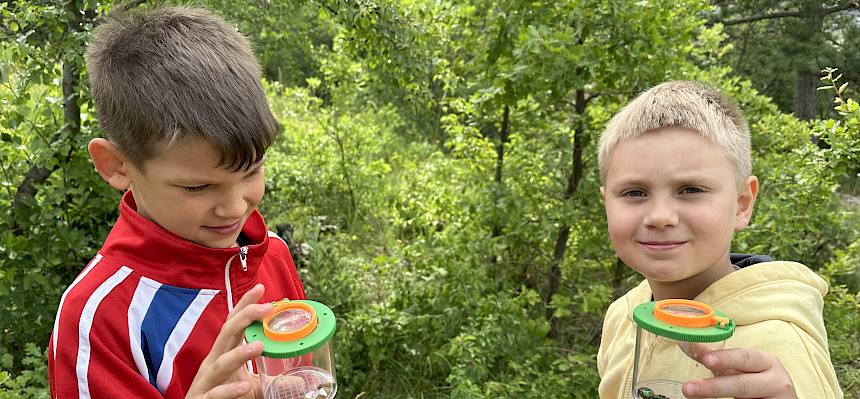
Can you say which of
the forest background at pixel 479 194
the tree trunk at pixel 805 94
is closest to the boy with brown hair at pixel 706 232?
the forest background at pixel 479 194

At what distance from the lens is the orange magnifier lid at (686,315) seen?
114 cm

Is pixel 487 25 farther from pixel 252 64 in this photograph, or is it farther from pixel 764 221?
pixel 252 64

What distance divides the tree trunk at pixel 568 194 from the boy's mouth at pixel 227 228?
95.2 inches

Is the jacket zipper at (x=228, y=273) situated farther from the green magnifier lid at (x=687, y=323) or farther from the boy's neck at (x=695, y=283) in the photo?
the boy's neck at (x=695, y=283)

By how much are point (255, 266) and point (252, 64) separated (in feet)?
1.87

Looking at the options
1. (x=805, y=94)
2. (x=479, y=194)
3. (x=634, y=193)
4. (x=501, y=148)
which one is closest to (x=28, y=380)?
(x=479, y=194)

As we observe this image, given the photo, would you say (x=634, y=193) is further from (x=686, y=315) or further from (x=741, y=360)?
(x=741, y=360)

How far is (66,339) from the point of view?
1.29 meters

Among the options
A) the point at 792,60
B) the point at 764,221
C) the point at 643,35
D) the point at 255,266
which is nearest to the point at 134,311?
the point at 255,266

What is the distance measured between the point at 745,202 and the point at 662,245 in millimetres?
307

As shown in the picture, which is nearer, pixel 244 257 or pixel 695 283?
pixel 695 283

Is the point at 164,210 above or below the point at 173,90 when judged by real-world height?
below

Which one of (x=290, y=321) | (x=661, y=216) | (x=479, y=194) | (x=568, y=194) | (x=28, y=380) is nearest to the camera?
(x=290, y=321)

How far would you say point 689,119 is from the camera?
140 centimetres
